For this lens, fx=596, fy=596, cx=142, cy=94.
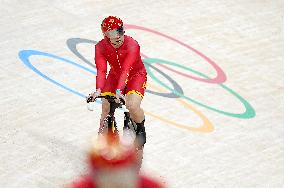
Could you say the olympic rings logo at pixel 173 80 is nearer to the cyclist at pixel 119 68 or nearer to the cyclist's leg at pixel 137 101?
the cyclist's leg at pixel 137 101

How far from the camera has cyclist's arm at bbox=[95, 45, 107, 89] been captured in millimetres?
8344

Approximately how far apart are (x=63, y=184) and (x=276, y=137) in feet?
14.1

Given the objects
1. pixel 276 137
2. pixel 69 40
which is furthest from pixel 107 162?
pixel 69 40

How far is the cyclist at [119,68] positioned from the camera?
324 inches

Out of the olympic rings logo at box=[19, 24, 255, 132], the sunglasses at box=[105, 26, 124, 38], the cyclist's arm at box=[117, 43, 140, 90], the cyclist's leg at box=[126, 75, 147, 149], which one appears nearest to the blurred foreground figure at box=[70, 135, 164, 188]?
the cyclist's leg at box=[126, 75, 147, 149]

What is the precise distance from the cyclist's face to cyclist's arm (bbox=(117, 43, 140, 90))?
0.20 m

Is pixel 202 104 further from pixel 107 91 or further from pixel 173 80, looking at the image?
pixel 107 91

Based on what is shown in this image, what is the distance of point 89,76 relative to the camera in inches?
504

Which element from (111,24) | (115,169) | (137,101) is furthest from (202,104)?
(111,24)

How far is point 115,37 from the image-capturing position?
8.27 metres

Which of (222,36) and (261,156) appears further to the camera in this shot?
(222,36)

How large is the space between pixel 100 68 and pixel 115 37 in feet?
1.64

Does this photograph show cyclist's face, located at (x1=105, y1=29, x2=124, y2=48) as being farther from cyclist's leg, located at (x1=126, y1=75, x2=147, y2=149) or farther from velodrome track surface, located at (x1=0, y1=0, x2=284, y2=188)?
velodrome track surface, located at (x1=0, y1=0, x2=284, y2=188)

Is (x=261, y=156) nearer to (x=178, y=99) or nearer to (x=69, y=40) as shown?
(x=178, y=99)
